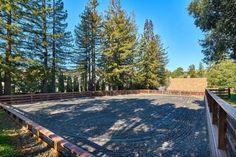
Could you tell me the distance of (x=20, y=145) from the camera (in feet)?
20.4

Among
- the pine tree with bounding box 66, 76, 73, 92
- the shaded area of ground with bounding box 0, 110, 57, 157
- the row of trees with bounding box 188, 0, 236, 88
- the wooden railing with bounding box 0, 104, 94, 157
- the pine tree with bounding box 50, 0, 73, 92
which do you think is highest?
the pine tree with bounding box 50, 0, 73, 92

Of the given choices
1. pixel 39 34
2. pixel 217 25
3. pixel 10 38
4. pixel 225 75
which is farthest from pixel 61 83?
pixel 225 75

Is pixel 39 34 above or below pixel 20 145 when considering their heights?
above

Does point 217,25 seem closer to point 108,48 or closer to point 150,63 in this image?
point 108,48

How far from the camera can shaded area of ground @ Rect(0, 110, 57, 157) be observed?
548 cm

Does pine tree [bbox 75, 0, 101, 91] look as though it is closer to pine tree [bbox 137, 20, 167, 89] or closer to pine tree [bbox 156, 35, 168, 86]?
pine tree [bbox 137, 20, 167, 89]

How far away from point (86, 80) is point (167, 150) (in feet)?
87.9

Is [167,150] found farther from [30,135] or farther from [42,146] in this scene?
[30,135]

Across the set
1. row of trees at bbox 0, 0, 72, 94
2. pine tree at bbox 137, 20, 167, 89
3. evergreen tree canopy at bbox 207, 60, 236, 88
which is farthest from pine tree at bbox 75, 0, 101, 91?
evergreen tree canopy at bbox 207, 60, 236, 88

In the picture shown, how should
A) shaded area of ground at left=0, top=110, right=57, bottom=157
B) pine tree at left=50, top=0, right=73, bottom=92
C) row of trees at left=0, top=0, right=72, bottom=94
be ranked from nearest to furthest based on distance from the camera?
shaded area of ground at left=0, top=110, right=57, bottom=157
row of trees at left=0, top=0, right=72, bottom=94
pine tree at left=50, top=0, right=73, bottom=92

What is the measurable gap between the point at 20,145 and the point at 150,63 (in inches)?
1398

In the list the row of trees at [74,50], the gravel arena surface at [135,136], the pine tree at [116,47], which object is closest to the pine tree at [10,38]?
the row of trees at [74,50]

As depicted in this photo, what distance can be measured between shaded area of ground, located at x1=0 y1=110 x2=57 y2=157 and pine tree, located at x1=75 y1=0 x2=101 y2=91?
23945mm

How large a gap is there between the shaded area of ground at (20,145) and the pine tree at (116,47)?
25.2m
